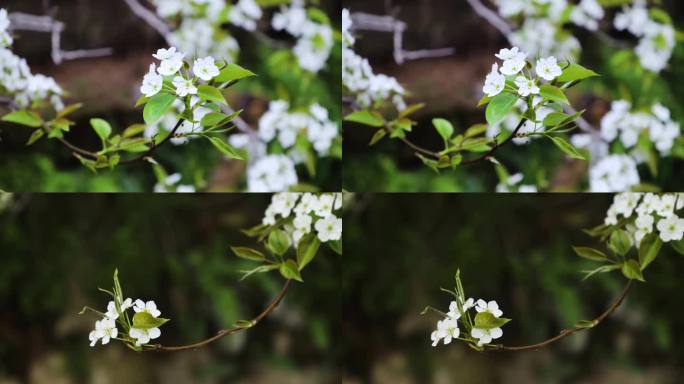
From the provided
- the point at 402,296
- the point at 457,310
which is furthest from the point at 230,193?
the point at 457,310

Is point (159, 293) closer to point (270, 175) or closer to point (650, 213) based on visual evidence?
point (270, 175)

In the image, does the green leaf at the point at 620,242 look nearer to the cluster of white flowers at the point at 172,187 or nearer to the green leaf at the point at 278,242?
the green leaf at the point at 278,242

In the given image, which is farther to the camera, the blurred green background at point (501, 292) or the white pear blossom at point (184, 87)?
the blurred green background at point (501, 292)

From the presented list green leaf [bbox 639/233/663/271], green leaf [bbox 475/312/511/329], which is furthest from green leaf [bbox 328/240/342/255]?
green leaf [bbox 639/233/663/271]

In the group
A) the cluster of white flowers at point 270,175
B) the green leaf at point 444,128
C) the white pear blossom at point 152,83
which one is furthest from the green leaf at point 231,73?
the green leaf at point 444,128

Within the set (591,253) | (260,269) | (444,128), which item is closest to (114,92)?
(260,269)
